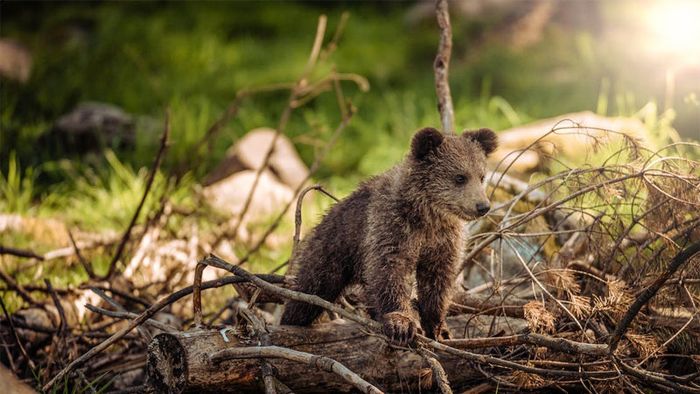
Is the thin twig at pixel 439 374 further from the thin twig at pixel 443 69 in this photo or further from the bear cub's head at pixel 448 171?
the thin twig at pixel 443 69

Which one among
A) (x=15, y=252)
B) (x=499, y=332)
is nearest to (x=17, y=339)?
(x=15, y=252)

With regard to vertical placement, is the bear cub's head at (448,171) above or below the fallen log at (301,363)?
above

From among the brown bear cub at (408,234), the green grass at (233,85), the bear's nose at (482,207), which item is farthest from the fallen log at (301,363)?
the green grass at (233,85)

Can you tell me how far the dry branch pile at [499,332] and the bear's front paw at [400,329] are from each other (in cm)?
5

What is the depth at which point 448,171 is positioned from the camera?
4.06 metres

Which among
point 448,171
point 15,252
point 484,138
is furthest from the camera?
point 15,252

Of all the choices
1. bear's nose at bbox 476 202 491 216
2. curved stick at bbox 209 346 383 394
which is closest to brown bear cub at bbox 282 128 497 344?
bear's nose at bbox 476 202 491 216

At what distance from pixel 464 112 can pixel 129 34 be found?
4347mm

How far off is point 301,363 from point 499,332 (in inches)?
39.8

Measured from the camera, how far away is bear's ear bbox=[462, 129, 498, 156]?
4234mm

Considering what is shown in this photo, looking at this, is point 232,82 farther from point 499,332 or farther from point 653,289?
point 653,289

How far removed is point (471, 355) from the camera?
3617mm

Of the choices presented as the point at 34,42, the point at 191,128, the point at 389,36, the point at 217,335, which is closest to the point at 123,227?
the point at 191,128

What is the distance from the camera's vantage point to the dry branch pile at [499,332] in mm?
3727
